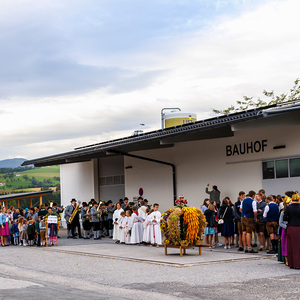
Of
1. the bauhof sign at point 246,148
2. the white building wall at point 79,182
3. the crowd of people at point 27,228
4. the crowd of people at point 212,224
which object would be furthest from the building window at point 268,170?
the white building wall at point 79,182

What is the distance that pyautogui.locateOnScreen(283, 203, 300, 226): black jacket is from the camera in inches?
567

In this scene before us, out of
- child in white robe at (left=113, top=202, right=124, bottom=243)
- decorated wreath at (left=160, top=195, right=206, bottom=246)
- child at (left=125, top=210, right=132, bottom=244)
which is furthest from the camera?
child in white robe at (left=113, top=202, right=124, bottom=243)

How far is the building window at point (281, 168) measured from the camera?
22686 millimetres

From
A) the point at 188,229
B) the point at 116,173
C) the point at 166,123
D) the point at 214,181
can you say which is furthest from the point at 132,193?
the point at 188,229

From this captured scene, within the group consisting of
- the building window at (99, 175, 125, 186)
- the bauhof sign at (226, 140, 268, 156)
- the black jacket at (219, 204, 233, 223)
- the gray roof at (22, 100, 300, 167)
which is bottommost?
the black jacket at (219, 204, 233, 223)

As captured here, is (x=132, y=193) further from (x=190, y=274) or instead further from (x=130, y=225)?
(x=190, y=274)

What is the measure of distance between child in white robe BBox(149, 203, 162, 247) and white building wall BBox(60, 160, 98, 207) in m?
16.6

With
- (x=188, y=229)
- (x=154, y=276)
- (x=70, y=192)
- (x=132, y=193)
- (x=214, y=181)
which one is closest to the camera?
(x=154, y=276)

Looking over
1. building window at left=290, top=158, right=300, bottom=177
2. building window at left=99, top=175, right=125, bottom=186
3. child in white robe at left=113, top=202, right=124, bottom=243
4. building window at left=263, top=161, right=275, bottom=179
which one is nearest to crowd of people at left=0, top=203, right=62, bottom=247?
child in white robe at left=113, top=202, right=124, bottom=243

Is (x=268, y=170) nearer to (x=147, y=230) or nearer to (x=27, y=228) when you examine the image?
(x=147, y=230)

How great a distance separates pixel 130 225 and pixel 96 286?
11796 mm

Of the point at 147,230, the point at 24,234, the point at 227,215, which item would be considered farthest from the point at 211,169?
the point at 24,234

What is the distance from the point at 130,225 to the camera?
23891mm

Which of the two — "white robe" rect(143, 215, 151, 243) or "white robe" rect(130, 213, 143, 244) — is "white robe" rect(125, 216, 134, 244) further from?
"white robe" rect(143, 215, 151, 243)
